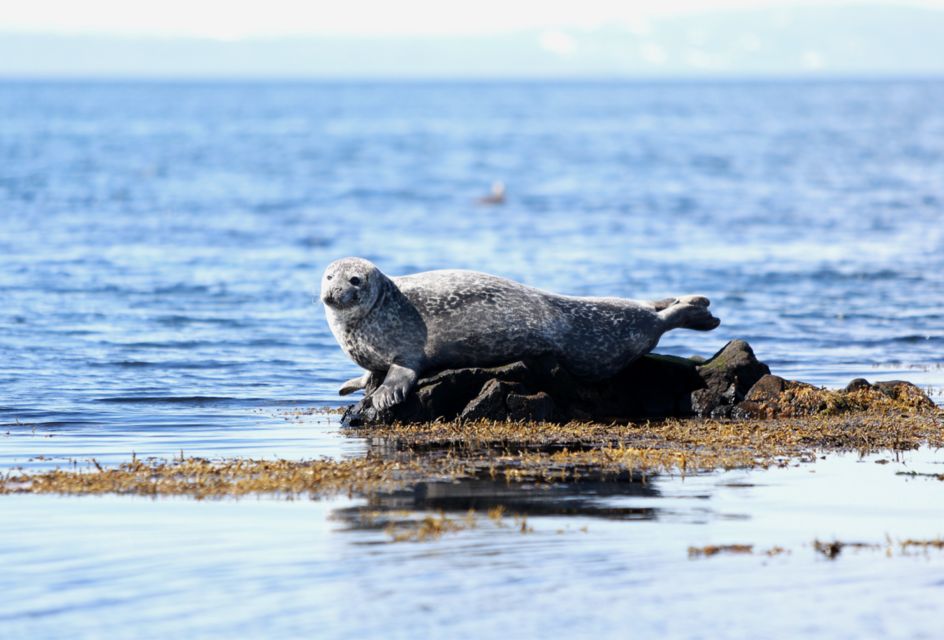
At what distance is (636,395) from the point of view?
41.8 ft

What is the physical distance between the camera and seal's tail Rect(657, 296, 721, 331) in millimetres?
13336

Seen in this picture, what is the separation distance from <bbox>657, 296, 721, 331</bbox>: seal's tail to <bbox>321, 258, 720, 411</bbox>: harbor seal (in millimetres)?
577

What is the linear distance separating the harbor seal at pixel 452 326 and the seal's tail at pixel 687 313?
1.89ft

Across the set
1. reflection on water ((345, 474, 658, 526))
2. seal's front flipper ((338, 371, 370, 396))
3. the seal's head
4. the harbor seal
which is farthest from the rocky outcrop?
reflection on water ((345, 474, 658, 526))

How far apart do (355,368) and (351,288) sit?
4.59 meters

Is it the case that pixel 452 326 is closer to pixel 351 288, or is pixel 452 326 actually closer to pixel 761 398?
pixel 351 288

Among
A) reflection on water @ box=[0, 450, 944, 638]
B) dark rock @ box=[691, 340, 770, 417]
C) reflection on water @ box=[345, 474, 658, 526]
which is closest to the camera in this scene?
reflection on water @ box=[0, 450, 944, 638]

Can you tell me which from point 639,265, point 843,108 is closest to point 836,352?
point 639,265

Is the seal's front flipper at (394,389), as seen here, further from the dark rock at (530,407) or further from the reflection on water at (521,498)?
the reflection on water at (521,498)

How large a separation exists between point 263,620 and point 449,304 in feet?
19.7

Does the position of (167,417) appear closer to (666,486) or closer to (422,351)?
(422,351)

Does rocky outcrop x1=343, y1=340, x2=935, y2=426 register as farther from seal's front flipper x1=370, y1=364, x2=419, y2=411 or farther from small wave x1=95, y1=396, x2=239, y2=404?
small wave x1=95, y1=396, x2=239, y2=404

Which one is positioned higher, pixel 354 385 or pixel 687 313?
pixel 687 313

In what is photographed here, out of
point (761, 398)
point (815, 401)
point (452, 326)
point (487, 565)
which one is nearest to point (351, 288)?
point (452, 326)
